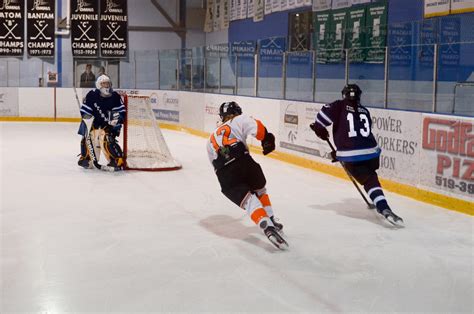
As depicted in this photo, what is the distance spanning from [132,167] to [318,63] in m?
2.98

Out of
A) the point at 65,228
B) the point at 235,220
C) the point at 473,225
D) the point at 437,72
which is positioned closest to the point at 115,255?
the point at 65,228

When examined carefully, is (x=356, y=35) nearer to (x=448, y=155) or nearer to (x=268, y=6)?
(x=448, y=155)

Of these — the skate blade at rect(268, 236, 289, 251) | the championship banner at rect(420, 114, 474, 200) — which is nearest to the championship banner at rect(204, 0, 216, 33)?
the championship banner at rect(420, 114, 474, 200)

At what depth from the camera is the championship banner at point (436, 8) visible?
10812 millimetres

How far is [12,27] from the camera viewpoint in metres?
17.8

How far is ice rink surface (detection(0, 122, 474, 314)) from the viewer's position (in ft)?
13.1

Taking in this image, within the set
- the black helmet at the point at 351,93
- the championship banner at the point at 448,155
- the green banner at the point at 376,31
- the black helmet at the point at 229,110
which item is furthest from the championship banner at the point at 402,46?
the black helmet at the point at 229,110

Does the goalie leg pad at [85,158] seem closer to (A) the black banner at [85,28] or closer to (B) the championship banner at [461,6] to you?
(B) the championship banner at [461,6]

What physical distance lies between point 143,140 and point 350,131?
14.7 feet

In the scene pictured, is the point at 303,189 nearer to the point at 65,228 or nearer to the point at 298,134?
the point at 298,134

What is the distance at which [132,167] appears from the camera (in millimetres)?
9516

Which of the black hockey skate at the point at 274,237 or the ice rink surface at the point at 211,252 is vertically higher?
the black hockey skate at the point at 274,237

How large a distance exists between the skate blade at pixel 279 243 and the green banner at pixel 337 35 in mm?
4975

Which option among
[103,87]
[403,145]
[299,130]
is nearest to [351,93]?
[403,145]
